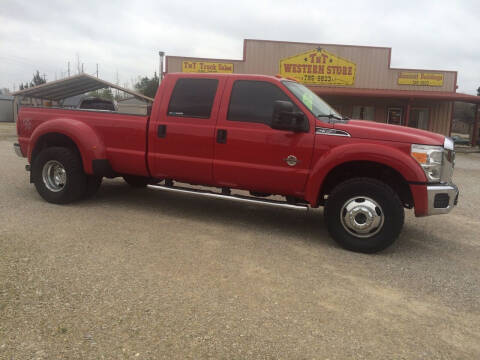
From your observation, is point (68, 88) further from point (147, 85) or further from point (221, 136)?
point (147, 85)

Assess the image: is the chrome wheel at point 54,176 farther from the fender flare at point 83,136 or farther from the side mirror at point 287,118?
the side mirror at point 287,118

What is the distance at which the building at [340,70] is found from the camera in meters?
19.7

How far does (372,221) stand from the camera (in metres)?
4.20

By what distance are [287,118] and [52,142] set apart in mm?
3639

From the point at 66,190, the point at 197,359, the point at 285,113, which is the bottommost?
the point at 197,359

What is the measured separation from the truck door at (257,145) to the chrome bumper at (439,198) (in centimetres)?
131

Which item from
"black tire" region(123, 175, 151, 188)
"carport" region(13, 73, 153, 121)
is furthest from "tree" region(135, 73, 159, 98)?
"black tire" region(123, 175, 151, 188)

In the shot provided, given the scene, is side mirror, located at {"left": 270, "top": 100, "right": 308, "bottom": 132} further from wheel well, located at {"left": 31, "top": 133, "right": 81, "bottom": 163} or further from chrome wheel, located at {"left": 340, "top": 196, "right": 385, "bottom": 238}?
wheel well, located at {"left": 31, "top": 133, "right": 81, "bottom": 163}

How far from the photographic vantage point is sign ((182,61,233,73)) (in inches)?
774

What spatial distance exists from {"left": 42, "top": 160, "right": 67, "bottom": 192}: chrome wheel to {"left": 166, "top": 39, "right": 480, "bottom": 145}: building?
580 inches

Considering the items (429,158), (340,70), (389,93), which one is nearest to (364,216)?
(429,158)

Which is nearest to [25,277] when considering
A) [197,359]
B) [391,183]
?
[197,359]

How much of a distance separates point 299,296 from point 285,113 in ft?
6.66

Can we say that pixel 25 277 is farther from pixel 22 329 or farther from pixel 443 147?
pixel 443 147
